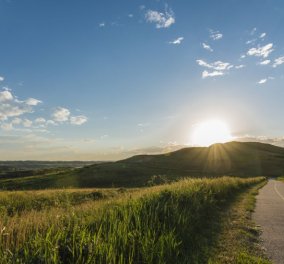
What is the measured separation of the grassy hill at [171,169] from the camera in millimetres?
81181

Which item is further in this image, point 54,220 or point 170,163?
point 170,163

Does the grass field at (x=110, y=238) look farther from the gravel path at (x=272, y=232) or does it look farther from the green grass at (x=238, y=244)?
the gravel path at (x=272, y=232)

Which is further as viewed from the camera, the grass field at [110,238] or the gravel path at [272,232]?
the gravel path at [272,232]

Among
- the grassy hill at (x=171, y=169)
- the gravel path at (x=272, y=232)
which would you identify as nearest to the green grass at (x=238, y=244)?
the gravel path at (x=272, y=232)

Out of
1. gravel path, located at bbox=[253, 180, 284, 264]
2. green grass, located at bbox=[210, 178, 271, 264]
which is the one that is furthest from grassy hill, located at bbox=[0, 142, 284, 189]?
green grass, located at bbox=[210, 178, 271, 264]

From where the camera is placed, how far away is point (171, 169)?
122 meters

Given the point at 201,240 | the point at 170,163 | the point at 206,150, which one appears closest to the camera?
the point at 201,240

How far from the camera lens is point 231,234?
10.9m

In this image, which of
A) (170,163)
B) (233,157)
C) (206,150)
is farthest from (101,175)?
(206,150)

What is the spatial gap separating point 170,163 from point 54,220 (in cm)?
13807

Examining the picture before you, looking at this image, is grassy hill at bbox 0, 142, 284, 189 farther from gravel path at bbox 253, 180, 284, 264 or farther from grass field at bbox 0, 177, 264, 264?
grass field at bbox 0, 177, 264, 264

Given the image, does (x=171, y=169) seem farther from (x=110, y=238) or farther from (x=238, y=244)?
(x=110, y=238)

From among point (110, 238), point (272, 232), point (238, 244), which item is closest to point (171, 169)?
point (272, 232)

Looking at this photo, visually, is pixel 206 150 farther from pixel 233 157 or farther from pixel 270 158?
pixel 270 158
